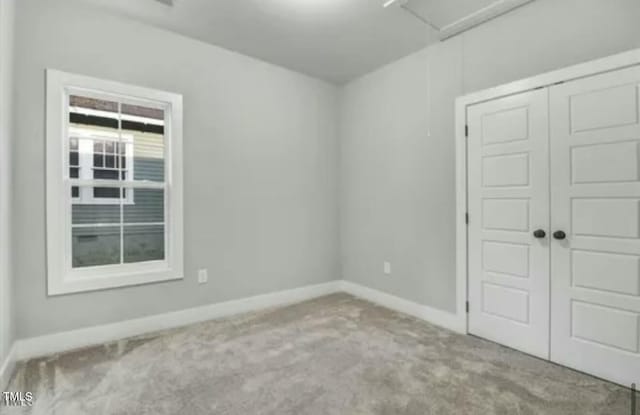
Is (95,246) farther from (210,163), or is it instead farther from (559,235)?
(559,235)

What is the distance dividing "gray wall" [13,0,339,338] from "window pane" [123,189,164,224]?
27cm

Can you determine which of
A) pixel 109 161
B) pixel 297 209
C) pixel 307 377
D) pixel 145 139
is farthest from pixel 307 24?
pixel 307 377

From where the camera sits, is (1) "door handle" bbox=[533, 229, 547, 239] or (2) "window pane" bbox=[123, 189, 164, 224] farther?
(2) "window pane" bbox=[123, 189, 164, 224]

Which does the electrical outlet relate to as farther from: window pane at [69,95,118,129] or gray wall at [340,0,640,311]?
gray wall at [340,0,640,311]

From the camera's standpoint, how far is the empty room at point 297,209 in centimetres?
207

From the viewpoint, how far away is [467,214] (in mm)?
2920

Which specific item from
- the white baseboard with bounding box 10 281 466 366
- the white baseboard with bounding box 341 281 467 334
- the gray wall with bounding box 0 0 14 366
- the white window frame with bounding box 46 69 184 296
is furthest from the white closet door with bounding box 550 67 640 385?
the gray wall with bounding box 0 0 14 366

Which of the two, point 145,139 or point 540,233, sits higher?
point 145,139

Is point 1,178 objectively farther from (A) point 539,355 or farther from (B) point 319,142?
(A) point 539,355

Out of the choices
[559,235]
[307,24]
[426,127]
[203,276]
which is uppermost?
[307,24]

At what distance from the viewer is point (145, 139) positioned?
9.91 ft

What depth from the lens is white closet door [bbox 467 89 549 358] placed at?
2447 millimetres

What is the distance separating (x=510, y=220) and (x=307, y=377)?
2.02 m

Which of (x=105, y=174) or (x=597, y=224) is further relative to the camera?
(x=105, y=174)
